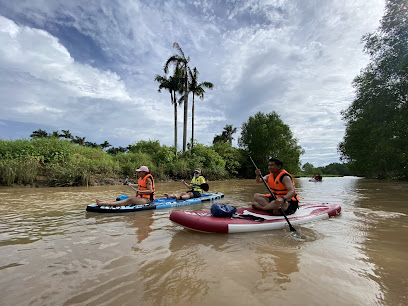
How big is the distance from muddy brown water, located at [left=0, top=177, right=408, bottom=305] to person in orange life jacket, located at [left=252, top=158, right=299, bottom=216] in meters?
0.54

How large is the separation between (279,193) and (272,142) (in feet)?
103

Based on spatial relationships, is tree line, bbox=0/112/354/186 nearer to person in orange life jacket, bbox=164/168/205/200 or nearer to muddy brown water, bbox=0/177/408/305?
person in orange life jacket, bbox=164/168/205/200

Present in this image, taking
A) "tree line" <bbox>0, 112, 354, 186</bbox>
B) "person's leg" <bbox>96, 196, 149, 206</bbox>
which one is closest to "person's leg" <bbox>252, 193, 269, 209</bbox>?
"person's leg" <bbox>96, 196, 149, 206</bbox>

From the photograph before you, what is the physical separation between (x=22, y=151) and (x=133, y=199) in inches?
437

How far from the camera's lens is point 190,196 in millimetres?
8336

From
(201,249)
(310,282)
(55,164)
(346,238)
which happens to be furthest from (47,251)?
(55,164)

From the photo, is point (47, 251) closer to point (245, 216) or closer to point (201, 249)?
point (201, 249)

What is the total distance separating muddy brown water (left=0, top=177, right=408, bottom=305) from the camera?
6.70 feet

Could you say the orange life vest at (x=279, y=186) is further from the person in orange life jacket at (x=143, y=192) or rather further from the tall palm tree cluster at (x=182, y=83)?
the tall palm tree cluster at (x=182, y=83)

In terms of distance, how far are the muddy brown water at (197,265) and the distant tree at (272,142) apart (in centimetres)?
3107

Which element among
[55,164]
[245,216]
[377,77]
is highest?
[377,77]

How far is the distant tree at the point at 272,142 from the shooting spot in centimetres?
3500

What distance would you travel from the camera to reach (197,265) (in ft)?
9.04

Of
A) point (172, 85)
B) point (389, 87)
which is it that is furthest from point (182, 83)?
point (389, 87)
